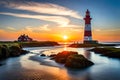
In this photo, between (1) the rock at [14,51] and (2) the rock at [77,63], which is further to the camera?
(1) the rock at [14,51]

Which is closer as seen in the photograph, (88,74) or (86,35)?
(88,74)

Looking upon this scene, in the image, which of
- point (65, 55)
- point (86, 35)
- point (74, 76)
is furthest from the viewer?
point (86, 35)

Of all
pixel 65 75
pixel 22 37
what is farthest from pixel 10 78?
pixel 22 37

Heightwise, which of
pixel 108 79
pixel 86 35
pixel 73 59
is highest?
pixel 86 35

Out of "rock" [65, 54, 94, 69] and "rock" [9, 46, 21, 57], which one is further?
"rock" [9, 46, 21, 57]

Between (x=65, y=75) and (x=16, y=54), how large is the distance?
2777 cm

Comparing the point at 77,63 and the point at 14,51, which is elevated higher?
the point at 14,51

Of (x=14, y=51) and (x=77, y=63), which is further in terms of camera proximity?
(x=14, y=51)

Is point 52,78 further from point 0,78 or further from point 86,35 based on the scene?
point 86,35

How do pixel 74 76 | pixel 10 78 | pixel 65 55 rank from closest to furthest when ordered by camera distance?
pixel 10 78 < pixel 74 76 < pixel 65 55

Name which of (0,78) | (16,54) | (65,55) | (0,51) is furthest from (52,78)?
(16,54)

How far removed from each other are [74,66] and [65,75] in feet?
Answer: 14.6

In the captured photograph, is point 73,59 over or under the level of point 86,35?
under

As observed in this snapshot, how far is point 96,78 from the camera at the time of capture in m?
19.9
